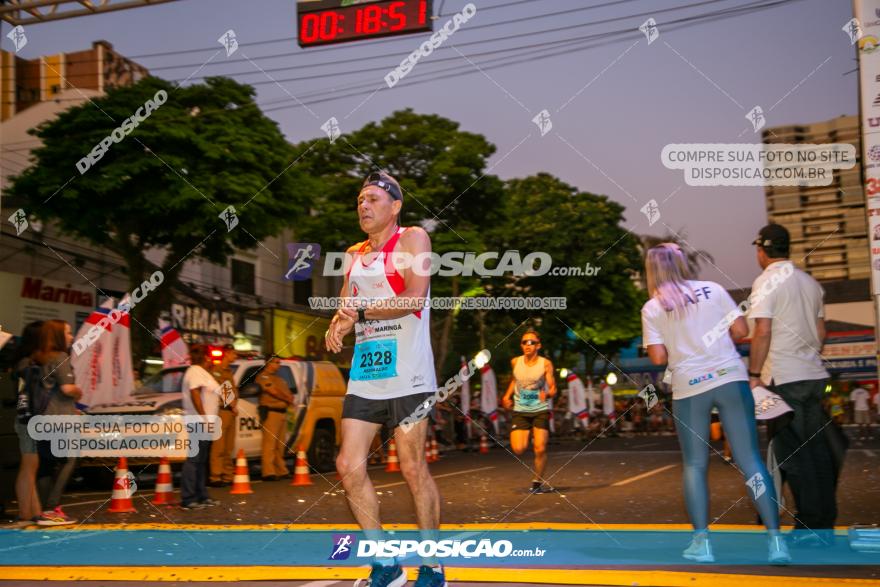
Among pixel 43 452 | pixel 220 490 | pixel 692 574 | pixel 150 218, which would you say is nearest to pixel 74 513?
pixel 43 452

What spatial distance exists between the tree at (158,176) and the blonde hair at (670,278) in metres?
15.3

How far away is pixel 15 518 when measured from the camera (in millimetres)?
9023

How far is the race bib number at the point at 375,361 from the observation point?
15.2ft

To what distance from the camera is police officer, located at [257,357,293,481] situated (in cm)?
1381

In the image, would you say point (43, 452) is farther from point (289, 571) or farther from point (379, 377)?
point (379, 377)

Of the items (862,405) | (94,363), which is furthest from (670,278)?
(862,405)

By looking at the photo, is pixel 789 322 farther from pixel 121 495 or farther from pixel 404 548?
pixel 121 495

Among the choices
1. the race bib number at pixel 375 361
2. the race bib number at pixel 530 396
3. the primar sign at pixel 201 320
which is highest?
the primar sign at pixel 201 320

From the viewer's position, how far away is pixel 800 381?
5.68 meters

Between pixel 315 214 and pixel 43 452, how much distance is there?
85.6ft

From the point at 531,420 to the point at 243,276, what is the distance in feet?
83.8

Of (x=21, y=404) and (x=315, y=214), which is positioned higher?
(x=315, y=214)

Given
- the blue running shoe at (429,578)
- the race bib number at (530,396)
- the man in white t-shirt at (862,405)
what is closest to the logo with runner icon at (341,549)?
the blue running shoe at (429,578)

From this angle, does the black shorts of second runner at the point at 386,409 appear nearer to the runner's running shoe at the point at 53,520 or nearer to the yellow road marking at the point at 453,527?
the yellow road marking at the point at 453,527
